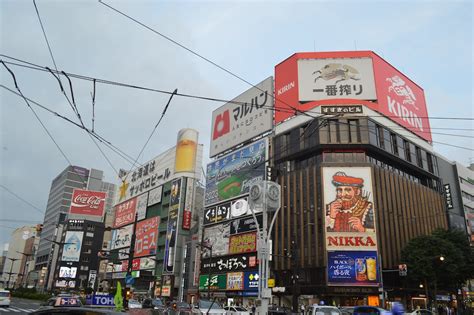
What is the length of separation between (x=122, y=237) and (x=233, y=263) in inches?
1564

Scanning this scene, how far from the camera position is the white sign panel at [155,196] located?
73525mm

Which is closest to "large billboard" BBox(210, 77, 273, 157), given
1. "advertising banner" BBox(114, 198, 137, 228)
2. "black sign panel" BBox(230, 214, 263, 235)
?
"black sign panel" BBox(230, 214, 263, 235)

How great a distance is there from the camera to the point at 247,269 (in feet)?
162

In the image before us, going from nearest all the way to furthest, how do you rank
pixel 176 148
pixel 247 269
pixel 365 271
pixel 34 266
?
pixel 365 271 < pixel 247 269 < pixel 176 148 < pixel 34 266

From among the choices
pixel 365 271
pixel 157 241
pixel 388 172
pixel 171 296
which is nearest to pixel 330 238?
pixel 365 271

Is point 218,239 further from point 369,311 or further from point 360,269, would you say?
point 369,311

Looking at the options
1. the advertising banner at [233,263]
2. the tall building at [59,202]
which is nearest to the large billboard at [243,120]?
the advertising banner at [233,263]

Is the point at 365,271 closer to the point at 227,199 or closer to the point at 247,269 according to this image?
the point at 247,269

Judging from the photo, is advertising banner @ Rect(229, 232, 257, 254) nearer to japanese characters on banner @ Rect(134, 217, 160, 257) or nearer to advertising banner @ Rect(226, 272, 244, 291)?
advertising banner @ Rect(226, 272, 244, 291)

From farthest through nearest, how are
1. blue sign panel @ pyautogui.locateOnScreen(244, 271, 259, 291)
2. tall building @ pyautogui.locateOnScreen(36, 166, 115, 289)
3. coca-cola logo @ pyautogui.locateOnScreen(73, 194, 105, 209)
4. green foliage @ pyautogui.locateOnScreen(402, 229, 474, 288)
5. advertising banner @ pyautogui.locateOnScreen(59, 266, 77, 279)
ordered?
tall building @ pyautogui.locateOnScreen(36, 166, 115, 289), coca-cola logo @ pyautogui.locateOnScreen(73, 194, 105, 209), advertising banner @ pyautogui.locateOnScreen(59, 266, 77, 279), blue sign panel @ pyautogui.locateOnScreen(244, 271, 259, 291), green foliage @ pyautogui.locateOnScreen(402, 229, 474, 288)

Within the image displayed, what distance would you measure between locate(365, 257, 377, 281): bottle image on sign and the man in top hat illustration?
3354 mm

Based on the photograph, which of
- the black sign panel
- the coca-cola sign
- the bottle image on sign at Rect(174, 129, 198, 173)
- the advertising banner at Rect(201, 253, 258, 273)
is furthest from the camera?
the coca-cola sign

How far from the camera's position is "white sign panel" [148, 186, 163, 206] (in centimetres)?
7353

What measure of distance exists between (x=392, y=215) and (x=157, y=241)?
1674 inches
